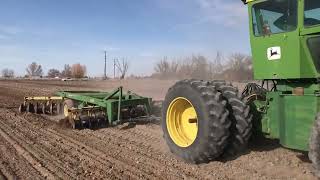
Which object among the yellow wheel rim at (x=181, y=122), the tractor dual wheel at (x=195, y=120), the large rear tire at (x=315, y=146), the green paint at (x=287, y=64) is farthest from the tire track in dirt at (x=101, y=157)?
the large rear tire at (x=315, y=146)

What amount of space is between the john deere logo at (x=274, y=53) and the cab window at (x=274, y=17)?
0.24 metres

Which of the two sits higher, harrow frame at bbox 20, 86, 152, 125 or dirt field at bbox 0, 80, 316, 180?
harrow frame at bbox 20, 86, 152, 125

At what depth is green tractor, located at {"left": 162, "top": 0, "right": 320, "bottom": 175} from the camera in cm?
571

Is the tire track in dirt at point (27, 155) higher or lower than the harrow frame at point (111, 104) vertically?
lower

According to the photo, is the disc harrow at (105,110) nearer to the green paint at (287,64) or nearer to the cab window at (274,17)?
the green paint at (287,64)

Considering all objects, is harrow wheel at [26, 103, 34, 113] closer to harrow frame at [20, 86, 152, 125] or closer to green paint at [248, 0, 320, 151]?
harrow frame at [20, 86, 152, 125]

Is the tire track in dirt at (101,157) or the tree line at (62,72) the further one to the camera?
the tree line at (62,72)

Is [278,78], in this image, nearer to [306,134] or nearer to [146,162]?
[306,134]

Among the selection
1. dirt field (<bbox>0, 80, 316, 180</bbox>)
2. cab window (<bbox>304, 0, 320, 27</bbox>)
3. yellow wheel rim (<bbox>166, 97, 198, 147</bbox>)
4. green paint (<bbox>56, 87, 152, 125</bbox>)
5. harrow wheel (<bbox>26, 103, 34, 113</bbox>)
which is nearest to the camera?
cab window (<bbox>304, 0, 320, 27</bbox>)

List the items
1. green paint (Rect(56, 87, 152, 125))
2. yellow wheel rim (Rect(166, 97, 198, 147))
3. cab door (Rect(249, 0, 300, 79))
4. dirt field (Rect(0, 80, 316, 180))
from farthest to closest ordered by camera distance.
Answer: green paint (Rect(56, 87, 152, 125))
yellow wheel rim (Rect(166, 97, 198, 147))
dirt field (Rect(0, 80, 316, 180))
cab door (Rect(249, 0, 300, 79))

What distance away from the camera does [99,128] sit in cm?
1091

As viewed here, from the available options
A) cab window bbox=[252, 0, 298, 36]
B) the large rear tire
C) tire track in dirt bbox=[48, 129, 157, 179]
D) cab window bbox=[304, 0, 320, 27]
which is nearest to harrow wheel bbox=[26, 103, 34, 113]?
tire track in dirt bbox=[48, 129, 157, 179]

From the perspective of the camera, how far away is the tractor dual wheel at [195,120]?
6.29 m

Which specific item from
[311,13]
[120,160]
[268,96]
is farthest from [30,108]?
[311,13]
